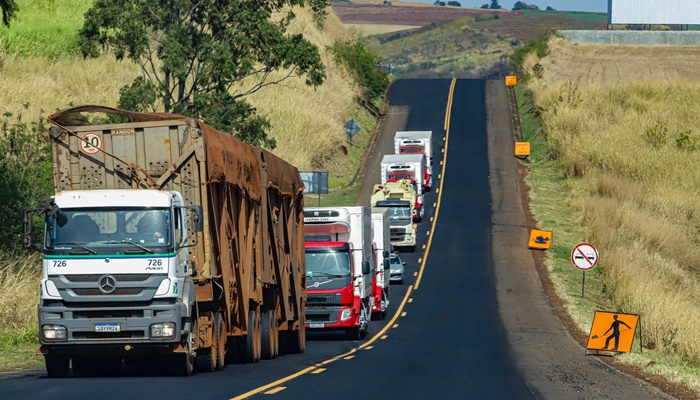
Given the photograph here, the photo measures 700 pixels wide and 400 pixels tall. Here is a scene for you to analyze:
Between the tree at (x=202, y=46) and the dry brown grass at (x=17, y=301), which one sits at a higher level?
the tree at (x=202, y=46)

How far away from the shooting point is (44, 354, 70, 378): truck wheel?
16641mm

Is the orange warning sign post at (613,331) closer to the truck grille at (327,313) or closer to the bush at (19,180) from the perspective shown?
the truck grille at (327,313)

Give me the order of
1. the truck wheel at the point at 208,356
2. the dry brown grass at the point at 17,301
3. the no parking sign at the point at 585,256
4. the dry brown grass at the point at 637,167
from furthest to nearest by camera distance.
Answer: the dry brown grass at the point at 637,167 < the no parking sign at the point at 585,256 < the dry brown grass at the point at 17,301 < the truck wheel at the point at 208,356

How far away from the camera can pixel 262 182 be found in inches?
846

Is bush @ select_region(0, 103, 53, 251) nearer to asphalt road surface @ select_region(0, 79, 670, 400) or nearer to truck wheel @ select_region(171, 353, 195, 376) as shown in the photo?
asphalt road surface @ select_region(0, 79, 670, 400)

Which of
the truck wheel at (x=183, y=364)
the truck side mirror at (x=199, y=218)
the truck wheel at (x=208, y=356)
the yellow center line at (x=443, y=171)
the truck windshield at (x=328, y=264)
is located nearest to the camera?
the truck side mirror at (x=199, y=218)

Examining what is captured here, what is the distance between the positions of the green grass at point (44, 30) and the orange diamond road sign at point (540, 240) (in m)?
32.5

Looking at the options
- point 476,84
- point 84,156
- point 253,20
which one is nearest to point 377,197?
point 253,20

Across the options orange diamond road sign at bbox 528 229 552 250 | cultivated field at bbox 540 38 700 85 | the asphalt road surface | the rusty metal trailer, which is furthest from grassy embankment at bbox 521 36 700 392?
the rusty metal trailer

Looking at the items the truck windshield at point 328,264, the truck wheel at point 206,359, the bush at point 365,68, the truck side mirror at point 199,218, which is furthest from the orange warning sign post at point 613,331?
the bush at point 365,68

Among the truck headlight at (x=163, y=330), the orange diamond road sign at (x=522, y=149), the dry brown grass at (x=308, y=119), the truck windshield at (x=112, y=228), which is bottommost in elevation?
the truck headlight at (x=163, y=330)

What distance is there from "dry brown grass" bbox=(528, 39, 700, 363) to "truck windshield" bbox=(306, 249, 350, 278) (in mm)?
9804

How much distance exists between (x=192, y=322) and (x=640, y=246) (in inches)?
1630

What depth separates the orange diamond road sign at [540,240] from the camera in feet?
185
